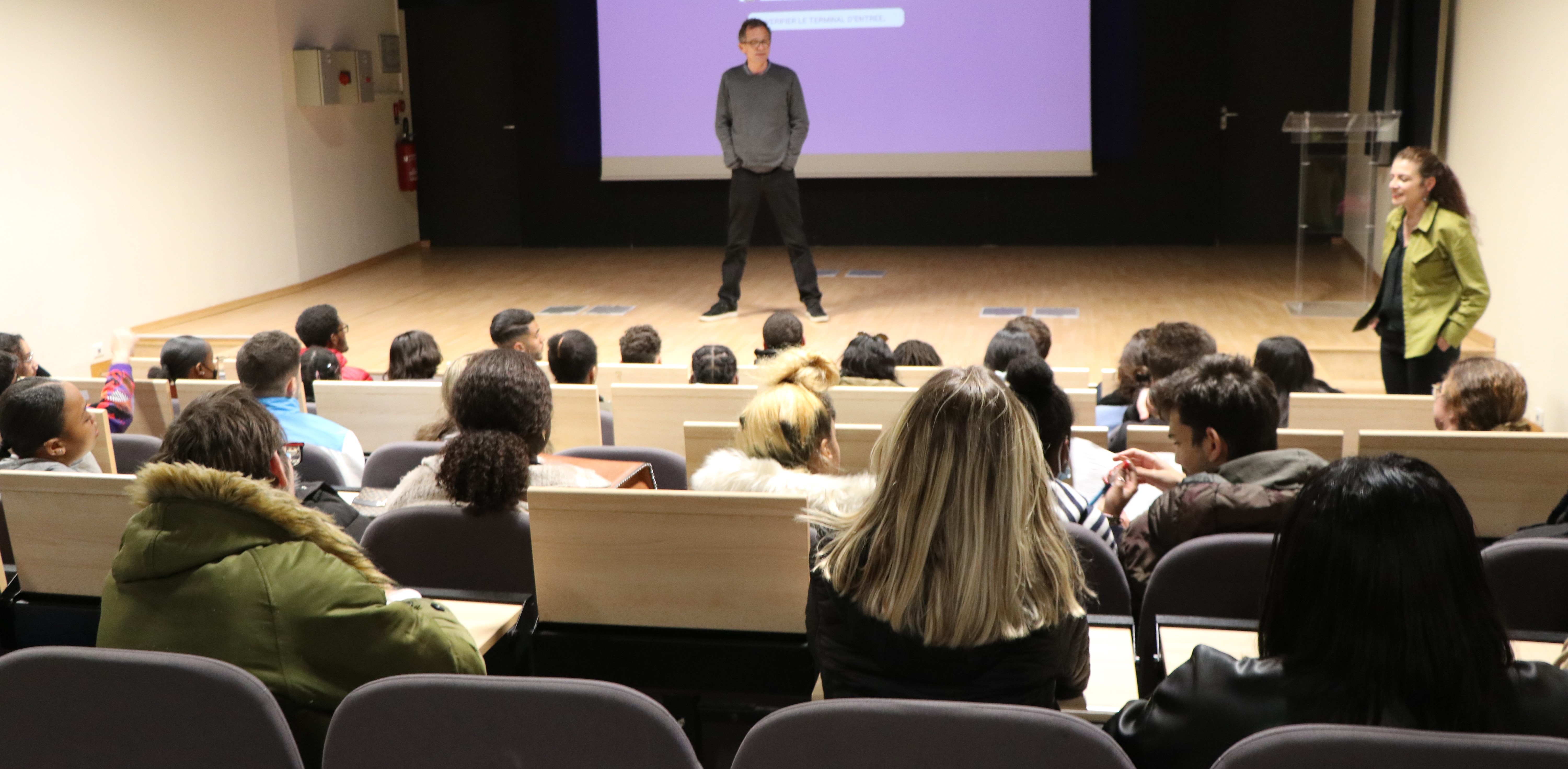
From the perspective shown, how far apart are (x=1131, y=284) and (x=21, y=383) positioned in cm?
682

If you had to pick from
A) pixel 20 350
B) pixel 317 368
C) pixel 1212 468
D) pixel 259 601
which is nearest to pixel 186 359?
pixel 317 368

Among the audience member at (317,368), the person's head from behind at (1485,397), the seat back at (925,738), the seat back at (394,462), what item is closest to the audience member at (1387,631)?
the seat back at (925,738)

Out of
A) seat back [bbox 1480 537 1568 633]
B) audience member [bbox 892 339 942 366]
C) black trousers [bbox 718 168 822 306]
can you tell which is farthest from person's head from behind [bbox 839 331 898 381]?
black trousers [bbox 718 168 822 306]

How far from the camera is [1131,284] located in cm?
830

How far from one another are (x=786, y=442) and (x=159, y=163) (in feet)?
22.6

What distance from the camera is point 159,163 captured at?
308 inches

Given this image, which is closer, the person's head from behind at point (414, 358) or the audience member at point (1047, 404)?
the audience member at point (1047, 404)

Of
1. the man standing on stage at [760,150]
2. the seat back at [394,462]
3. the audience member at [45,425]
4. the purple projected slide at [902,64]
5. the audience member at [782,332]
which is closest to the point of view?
the audience member at [45,425]

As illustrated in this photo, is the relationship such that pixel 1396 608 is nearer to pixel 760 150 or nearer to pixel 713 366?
pixel 713 366

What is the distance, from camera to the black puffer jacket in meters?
1.61

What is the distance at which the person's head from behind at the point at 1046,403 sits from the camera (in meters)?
2.86

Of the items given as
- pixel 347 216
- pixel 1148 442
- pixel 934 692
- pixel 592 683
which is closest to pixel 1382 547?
pixel 934 692

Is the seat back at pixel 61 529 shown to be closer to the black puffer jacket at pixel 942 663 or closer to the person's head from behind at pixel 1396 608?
the black puffer jacket at pixel 942 663

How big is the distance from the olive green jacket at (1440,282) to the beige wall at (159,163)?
6896mm
